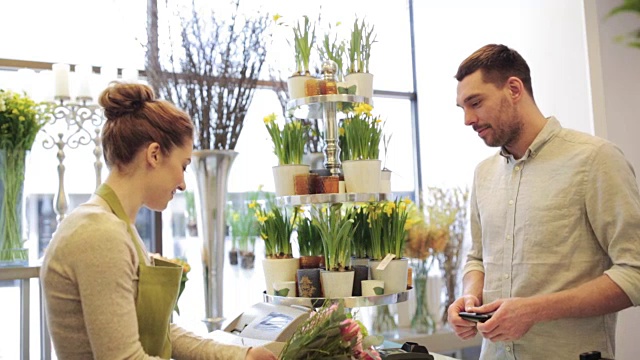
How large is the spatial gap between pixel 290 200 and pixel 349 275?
327 mm

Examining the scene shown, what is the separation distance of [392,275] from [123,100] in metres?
1.13

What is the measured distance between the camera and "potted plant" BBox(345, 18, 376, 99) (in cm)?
221

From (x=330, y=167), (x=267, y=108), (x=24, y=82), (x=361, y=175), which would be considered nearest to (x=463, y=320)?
(x=361, y=175)

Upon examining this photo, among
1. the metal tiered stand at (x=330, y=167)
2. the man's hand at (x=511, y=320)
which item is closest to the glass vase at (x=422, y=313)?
the metal tiered stand at (x=330, y=167)

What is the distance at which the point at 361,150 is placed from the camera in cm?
211

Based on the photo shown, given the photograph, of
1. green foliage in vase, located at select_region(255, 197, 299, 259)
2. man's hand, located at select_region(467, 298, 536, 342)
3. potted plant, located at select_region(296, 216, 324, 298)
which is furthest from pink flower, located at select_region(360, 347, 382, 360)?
green foliage in vase, located at select_region(255, 197, 299, 259)

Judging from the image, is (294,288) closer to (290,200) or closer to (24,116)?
(290,200)

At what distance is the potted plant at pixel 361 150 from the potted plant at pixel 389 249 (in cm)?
11

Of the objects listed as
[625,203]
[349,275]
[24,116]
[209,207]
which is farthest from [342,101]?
[24,116]

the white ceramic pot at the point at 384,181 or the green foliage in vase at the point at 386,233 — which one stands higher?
the white ceramic pot at the point at 384,181

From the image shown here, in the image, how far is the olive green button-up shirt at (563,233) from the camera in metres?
1.66

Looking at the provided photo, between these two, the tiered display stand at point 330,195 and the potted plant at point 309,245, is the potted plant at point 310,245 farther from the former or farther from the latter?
the tiered display stand at point 330,195

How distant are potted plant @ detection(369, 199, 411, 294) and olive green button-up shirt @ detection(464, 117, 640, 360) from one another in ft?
1.00

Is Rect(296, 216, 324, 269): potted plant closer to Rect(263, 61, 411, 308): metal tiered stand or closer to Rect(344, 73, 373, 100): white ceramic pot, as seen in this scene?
Rect(263, 61, 411, 308): metal tiered stand
